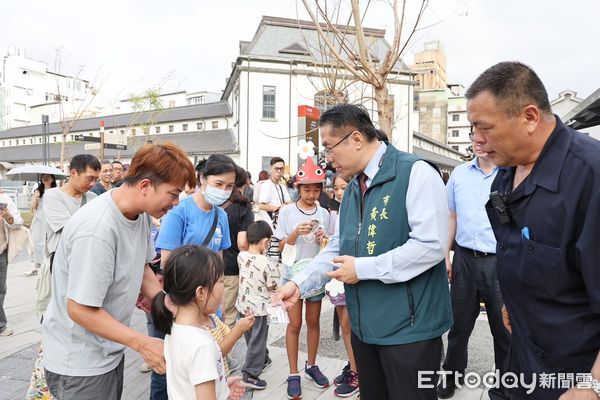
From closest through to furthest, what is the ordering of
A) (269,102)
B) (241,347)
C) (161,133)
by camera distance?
(241,347) → (269,102) → (161,133)

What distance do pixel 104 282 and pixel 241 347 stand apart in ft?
10.4

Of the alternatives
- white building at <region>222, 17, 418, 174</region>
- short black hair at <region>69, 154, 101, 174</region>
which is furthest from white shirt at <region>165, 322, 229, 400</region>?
white building at <region>222, 17, 418, 174</region>

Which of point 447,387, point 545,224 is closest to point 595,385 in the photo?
point 545,224

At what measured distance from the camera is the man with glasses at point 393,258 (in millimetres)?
2020

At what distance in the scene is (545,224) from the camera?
1545 millimetres

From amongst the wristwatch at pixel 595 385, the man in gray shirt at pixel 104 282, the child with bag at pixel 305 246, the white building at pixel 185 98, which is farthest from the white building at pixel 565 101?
the white building at pixel 185 98

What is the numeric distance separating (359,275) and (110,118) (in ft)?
148

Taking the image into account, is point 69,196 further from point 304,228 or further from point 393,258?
point 393,258

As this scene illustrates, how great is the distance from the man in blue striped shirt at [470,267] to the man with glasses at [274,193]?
403 centimetres

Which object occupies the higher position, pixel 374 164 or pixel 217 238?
pixel 374 164

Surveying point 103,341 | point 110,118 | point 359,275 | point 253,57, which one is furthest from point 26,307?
point 110,118

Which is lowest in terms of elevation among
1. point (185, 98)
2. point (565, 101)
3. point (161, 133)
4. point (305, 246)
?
point (305, 246)

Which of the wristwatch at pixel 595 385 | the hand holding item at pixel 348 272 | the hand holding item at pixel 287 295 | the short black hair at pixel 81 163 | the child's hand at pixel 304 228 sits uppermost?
the short black hair at pixel 81 163

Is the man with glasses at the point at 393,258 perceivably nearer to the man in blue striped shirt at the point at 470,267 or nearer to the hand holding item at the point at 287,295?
the hand holding item at the point at 287,295
